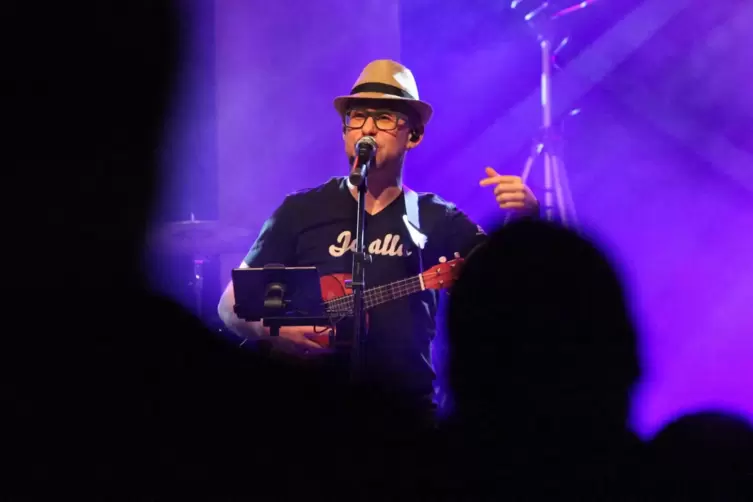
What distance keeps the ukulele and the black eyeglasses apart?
57cm

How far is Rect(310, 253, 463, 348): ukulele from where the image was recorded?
9.00 ft

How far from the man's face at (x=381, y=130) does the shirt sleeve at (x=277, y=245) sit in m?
0.38

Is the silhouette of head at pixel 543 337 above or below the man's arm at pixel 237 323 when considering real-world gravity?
below

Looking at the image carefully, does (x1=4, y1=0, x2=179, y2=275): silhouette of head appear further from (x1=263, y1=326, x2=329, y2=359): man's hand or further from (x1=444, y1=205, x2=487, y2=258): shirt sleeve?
(x1=444, y1=205, x2=487, y2=258): shirt sleeve

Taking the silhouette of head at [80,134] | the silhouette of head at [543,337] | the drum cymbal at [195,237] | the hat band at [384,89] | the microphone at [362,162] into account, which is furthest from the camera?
the drum cymbal at [195,237]

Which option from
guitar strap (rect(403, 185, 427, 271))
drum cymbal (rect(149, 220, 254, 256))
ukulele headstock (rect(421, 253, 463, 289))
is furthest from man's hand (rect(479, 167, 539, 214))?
drum cymbal (rect(149, 220, 254, 256))

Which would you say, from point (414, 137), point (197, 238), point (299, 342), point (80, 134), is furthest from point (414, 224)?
point (197, 238)

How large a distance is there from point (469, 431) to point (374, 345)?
177cm

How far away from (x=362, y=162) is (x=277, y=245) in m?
0.67

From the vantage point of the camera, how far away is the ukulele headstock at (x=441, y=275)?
274 centimetres

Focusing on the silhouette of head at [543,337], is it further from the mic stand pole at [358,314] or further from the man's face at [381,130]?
the man's face at [381,130]

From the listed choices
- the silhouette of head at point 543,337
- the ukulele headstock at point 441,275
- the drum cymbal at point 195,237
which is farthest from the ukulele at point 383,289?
the silhouette of head at point 543,337

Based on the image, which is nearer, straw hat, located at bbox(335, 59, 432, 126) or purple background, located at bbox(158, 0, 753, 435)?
straw hat, located at bbox(335, 59, 432, 126)

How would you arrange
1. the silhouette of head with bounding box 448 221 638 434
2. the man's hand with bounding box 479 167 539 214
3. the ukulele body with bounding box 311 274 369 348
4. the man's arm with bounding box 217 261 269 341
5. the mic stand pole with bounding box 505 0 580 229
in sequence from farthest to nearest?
the mic stand pole with bounding box 505 0 580 229 < the man's arm with bounding box 217 261 269 341 < the ukulele body with bounding box 311 274 369 348 < the man's hand with bounding box 479 167 539 214 < the silhouette of head with bounding box 448 221 638 434
